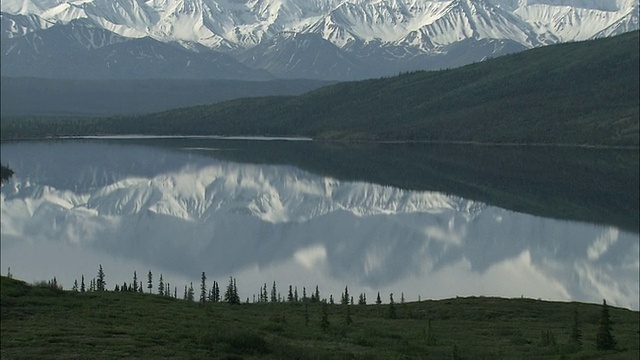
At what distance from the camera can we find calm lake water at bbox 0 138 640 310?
7400 cm

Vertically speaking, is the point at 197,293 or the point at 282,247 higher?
the point at 282,247

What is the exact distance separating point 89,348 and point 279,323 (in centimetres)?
1006

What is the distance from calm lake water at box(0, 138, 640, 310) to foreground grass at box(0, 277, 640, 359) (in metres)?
20.1

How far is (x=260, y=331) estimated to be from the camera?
35719mm

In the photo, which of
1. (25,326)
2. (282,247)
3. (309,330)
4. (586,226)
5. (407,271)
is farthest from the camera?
(586,226)

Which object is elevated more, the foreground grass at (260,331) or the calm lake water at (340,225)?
the calm lake water at (340,225)

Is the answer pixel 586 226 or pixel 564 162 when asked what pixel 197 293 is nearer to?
pixel 586 226

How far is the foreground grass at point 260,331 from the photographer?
3102 cm

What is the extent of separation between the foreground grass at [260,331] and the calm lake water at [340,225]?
2015 centimetres

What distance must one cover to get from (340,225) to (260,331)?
68858 mm

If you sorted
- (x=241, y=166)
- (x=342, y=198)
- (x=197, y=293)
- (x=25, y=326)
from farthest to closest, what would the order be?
(x=241, y=166)
(x=342, y=198)
(x=197, y=293)
(x=25, y=326)

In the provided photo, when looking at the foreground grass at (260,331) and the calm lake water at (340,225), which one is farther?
the calm lake water at (340,225)

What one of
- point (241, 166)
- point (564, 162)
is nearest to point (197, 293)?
point (241, 166)

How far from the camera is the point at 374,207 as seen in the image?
119 metres
